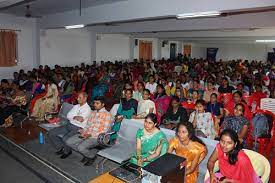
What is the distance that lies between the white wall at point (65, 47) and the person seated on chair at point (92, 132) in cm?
714

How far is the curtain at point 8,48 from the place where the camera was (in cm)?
978

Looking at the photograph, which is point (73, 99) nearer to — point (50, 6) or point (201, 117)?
point (50, 6)

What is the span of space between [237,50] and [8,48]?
19424mm

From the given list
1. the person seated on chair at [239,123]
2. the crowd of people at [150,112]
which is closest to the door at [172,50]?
the crowd of people at [150,112]

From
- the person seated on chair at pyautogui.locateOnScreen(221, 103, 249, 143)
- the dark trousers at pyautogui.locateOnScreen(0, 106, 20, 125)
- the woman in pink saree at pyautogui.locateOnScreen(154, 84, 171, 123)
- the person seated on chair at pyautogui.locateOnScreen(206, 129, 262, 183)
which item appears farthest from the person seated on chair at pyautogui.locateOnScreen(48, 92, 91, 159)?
the person seated on chair at pyautogui.locateOnScreen(206, 129, 262, 183)

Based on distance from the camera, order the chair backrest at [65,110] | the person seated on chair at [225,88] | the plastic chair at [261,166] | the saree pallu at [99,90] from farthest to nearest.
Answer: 1. the saree pallu at [99,90]
2. the person seated on chair at [225,88]
3. the chair backrest at [65,110]
4. the plastic chair at [261,166]

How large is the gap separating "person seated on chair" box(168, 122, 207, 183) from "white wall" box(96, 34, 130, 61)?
35.2 ft

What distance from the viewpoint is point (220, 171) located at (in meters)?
2.89

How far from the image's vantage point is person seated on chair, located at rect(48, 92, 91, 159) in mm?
4867

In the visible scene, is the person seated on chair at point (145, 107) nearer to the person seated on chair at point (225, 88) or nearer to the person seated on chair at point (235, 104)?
the person seated on chair at point (235, 104)

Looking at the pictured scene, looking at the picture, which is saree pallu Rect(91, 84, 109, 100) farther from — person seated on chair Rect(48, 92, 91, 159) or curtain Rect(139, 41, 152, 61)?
curtain Rect(139, 41, 152, 61)

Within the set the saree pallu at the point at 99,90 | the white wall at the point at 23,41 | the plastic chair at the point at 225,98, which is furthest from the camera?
the white wall at the point at 23,41

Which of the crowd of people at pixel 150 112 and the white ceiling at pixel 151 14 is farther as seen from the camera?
the white ceiling at pixel 151 14

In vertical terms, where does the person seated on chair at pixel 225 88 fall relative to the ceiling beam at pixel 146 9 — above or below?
below
